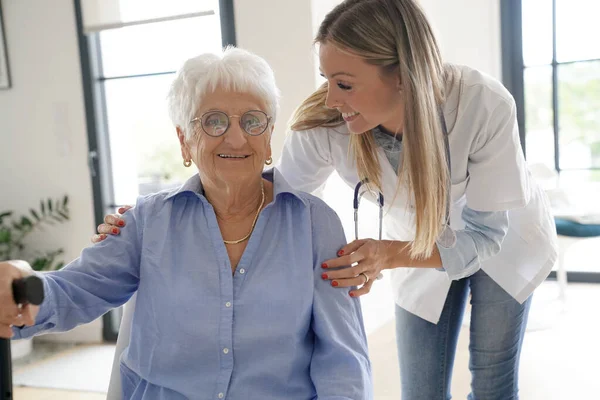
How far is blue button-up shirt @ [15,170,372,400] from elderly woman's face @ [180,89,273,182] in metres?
0.10

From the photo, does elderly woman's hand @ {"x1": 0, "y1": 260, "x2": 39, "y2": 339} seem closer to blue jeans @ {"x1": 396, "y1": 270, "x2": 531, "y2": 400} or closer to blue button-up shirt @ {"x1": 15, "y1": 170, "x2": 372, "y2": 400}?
blue button-up shirt @ {"x1": 15, "y1": 170, "x2": 372, "y2": 400}

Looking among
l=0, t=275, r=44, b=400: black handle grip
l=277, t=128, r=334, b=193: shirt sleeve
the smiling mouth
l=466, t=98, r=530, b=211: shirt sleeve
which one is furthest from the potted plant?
l=0, t=275, r=44, b=400: black handle grip

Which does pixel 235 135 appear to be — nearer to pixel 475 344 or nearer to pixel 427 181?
pixel 427 181

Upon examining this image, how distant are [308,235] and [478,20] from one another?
13.0 feet

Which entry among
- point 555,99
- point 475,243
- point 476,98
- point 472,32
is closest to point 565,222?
point 555,99

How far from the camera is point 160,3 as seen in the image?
12.9 feet

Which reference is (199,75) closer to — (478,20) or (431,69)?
(431,69)

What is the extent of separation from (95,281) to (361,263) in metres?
0.62

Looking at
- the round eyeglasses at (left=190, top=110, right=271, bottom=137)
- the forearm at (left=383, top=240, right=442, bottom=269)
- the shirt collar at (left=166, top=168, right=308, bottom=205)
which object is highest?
the round eyeglasses at (left=190, top=110, right=271, bottom=137)

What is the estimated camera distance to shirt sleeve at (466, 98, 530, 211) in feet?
5.30

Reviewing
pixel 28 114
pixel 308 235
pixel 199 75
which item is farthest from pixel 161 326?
pixel 28 114

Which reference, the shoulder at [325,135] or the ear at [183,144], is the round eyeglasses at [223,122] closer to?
the ear at [183,144]

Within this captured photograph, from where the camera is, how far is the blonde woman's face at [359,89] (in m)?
1.52

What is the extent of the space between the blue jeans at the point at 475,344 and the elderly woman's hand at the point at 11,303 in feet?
3.73
